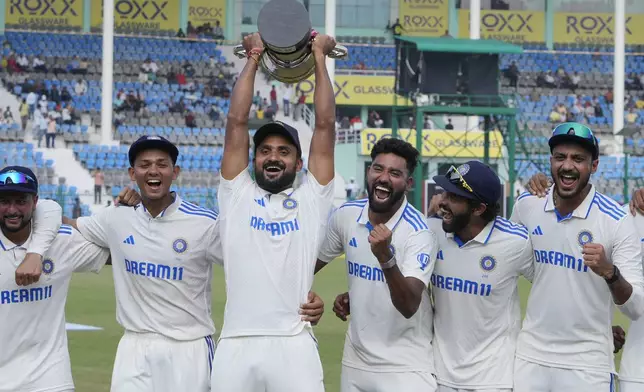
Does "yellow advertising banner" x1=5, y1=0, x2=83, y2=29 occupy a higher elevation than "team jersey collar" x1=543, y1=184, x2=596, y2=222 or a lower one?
higher

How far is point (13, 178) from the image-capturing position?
20.5 feet

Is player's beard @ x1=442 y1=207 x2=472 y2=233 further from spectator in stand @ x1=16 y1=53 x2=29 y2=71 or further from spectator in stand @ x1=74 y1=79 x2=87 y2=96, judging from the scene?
spectator in stand @ x1=16 y1=53 x2=29 y2=71

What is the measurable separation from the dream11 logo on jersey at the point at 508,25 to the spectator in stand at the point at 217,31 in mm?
12348

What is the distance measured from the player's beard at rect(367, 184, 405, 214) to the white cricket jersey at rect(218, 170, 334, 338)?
0.87 feet

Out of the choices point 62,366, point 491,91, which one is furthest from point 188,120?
point 62,366

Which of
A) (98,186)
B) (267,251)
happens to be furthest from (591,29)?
(267,251)

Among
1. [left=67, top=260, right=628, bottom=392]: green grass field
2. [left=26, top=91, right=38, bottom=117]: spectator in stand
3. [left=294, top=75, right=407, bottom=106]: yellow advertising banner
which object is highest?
[left=294, top=75, right=407, bottom=106]: yellow advertising banner

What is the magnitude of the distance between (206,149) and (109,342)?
25659 millimetres

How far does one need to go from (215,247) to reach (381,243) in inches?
47.6

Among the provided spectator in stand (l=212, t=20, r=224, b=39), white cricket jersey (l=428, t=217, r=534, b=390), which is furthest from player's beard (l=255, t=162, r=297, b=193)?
spectator in stand (l=212, t=20, r=224, b=39)

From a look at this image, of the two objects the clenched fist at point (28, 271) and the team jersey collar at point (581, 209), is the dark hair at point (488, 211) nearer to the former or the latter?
the team jersey collar at point (581, 209)

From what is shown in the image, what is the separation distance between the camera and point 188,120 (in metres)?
41.3

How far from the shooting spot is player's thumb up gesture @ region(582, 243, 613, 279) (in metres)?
5.77

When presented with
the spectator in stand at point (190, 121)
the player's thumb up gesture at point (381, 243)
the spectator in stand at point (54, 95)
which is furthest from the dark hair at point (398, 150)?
the spectator in stand at point (54, 95)
